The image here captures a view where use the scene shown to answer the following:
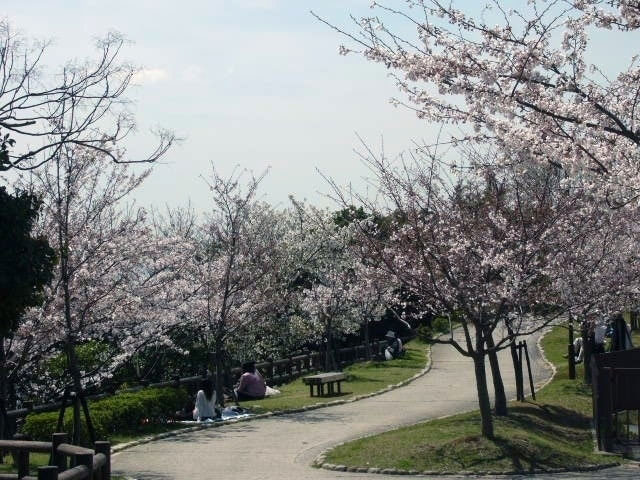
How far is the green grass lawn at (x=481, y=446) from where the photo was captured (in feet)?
48.2

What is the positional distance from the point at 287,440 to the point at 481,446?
12.8 feet

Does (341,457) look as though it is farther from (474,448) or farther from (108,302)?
(108,302)

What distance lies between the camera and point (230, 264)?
24.6 m

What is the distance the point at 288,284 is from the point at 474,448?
2095cm

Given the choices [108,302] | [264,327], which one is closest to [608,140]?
[108,302]

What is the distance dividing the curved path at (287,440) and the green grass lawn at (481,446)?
0.68 m

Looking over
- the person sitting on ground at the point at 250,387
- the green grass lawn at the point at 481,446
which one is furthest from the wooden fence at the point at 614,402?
the person sitting on ground at the point at 250,387

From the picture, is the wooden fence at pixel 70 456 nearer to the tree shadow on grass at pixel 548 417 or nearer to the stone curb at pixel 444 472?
the stone curb at pixel 444 472

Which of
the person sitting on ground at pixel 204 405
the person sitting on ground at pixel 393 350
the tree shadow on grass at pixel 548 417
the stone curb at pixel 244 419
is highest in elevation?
the person sitting on ground at pixel 393 350

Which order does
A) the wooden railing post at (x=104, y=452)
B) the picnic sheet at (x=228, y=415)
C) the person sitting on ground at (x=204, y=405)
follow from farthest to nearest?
1. the person sitting on ground at (x=204, y=405)
2. the picnic sheet at (x=228, y=415)
3. the wooden railing post at (x=104, y=452)

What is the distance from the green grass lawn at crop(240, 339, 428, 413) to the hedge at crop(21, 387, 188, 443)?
253 cm

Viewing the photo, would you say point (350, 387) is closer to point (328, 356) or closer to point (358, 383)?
point (358, 383)

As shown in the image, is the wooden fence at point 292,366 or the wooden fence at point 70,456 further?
the wooden fence at point 292,366

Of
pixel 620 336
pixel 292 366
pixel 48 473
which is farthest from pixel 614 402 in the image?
pixel 292 366
